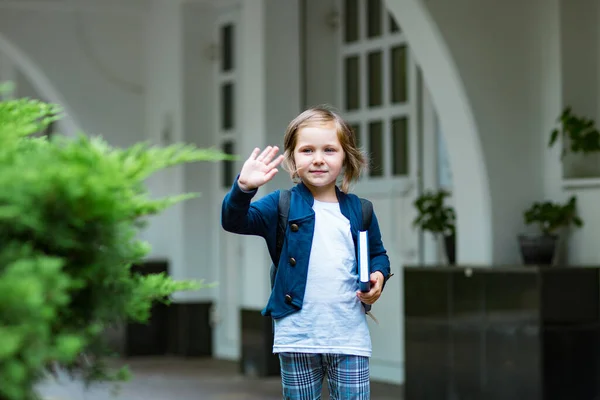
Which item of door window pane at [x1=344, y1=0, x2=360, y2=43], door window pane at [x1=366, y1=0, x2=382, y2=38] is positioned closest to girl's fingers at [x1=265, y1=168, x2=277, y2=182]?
door window pane at [x1=366, y1=0, x2=382, y2=38]

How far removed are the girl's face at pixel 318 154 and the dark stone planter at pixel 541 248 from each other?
8.60 ft

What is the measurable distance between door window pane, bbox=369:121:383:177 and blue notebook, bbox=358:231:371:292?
4294 mm

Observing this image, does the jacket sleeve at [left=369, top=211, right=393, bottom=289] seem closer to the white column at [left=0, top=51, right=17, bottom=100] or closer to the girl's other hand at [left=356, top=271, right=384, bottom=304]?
→ the girl's other hand at [left=356, top=271, right=384, bottom=304]

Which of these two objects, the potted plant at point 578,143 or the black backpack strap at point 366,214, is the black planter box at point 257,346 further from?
the black backpack strap at point 366,214

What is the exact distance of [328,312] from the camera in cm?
256

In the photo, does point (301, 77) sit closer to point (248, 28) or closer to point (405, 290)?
point (248, 28)

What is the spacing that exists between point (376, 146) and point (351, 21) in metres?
0.82

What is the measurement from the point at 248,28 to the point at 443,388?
9.77 ft

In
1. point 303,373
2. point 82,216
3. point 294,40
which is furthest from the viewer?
point 294,40

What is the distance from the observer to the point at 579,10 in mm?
5406

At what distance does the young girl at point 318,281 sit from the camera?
8.39 feet

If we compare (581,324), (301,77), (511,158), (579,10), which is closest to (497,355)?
(581,324)

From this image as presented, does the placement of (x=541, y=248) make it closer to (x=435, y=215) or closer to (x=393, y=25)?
(x=435, y=215)

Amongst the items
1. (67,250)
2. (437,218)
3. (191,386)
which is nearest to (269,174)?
(67,250)
